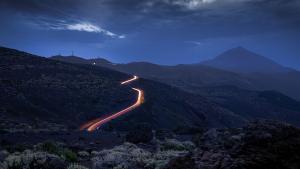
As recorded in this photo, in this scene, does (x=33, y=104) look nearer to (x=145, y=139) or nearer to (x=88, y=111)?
(x=88, y=111)

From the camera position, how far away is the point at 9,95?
5584 cm

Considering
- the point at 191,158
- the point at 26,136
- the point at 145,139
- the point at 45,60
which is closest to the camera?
the point at 191,158

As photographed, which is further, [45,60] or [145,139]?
[45,60]

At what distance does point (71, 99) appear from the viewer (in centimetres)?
6316

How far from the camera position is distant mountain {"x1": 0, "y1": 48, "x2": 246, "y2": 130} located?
5250cm

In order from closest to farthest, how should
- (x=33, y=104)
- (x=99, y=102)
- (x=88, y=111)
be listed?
(x=33, y=104) → (x=88, y=111) → (x=99, y=102)

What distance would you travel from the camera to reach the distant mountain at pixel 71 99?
2067 inches

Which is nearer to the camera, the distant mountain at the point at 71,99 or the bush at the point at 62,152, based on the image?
the bush at the point at 62,152

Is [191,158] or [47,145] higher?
[191,158]

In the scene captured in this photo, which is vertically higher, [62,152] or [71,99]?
[71,99]

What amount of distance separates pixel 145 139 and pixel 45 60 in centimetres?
6818

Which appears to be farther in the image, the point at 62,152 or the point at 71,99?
the point at 71,99

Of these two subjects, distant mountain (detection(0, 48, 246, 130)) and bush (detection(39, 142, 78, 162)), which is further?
distant mountain (detection(0, 48, 246, 130))

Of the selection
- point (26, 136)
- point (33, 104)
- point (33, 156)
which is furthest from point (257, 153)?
point (33, 104)
